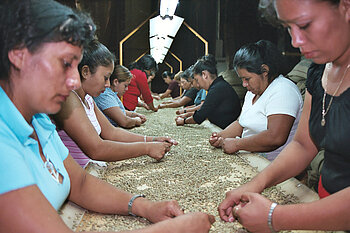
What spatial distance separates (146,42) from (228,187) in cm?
715

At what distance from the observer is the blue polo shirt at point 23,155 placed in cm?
64

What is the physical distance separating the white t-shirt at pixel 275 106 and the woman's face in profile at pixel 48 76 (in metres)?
1.37

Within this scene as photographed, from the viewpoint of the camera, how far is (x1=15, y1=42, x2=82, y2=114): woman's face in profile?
2.33 ft

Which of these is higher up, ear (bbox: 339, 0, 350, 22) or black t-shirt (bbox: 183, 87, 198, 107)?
ear (bbox: 339, 0, 350, 22)

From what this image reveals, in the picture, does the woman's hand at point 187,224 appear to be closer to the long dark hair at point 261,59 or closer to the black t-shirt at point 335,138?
the black t-shirt at point 335,138

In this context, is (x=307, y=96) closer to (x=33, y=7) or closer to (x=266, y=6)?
(x=266, y=6)

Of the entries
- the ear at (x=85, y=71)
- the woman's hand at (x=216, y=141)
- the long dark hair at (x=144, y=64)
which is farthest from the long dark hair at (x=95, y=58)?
the long dark hair at (x=144, y=64)

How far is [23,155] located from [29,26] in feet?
0.95

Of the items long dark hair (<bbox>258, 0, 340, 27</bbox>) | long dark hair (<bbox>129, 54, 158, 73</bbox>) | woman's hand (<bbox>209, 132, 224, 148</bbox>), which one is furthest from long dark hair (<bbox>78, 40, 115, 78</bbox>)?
long dark hair (<bbox>129, 54, 158, 73</bbox>)

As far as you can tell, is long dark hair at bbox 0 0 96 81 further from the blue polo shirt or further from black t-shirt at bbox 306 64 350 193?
black t-shirt at bbox 306 64 350 193

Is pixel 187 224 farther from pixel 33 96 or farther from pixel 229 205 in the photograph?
pixel 33 96

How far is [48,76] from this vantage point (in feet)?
2.40

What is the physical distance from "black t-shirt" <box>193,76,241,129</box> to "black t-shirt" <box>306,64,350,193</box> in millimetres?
2233

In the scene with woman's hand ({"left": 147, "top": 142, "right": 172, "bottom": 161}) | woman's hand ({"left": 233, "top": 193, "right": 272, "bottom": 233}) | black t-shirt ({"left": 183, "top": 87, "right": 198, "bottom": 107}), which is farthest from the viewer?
black t-shirt ({"left": 183, "top": 87, "right": 198, "bottom": 107})
